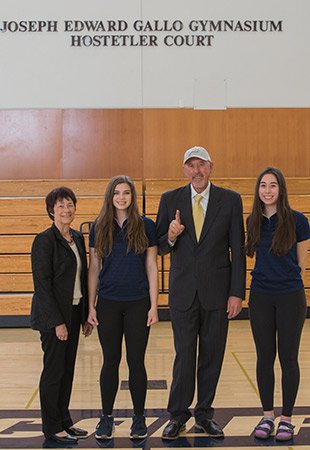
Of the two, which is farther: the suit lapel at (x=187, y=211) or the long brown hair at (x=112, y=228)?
the suit lapel at (x=187, y=211)

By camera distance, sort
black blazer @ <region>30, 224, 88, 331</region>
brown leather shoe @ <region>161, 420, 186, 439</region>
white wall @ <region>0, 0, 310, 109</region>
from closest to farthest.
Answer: black blazer @ <region>30, 224, 88, 331</region>
brown leather shoe @ <region>161, 420, 186, 439</region>
white wall @ <region>0, 0, 310, 109</region>

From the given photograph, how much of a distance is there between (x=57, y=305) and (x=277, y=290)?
3.95 ft

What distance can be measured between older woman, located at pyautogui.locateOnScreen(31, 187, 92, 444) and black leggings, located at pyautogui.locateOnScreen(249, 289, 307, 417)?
0.99m

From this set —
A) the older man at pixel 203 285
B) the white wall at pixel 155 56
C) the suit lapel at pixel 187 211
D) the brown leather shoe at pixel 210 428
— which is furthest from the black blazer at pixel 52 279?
the white wall at pixel 155 56

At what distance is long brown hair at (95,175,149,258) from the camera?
2.84m

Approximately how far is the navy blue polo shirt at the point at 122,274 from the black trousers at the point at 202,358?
29 cm

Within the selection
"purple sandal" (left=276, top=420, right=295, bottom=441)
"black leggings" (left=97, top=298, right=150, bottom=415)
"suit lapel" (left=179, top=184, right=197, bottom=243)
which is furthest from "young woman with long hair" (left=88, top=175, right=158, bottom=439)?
"purple sandal" (left=276, top=420, right=295, bottom=441)

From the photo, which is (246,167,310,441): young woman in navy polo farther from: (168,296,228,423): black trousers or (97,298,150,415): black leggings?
(97,298,150,415): black leggings

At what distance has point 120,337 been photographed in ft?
9.39

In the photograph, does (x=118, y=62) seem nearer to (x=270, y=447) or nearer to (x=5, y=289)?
(x=5, y=289)

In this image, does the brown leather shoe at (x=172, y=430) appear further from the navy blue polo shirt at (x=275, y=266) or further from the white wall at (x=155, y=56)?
the white wall at (x=155, y=56)

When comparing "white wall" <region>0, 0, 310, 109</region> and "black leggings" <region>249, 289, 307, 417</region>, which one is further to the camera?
"white wall" <region>0, 0, 310, 109</region>

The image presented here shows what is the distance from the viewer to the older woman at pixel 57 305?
2754mm

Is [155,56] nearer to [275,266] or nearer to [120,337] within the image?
[275,266]
